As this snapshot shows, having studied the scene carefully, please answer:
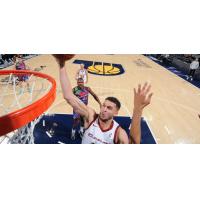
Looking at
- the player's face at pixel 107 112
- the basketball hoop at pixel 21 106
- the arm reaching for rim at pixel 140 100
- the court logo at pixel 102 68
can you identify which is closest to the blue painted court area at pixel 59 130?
the basketball hoop at pixel 21 106

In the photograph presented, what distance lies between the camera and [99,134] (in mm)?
3447

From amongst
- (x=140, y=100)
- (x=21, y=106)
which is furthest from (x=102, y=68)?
(x=140, y=100)

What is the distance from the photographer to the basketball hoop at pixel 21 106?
2062 millimetres

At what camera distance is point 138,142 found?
3.82 meters

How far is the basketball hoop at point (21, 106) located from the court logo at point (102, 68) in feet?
8.13

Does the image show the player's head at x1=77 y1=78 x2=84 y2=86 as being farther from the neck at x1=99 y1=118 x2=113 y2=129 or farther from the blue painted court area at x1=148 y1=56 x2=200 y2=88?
the blue painted court area at x1=148 y1=56 x2=200 y2=88

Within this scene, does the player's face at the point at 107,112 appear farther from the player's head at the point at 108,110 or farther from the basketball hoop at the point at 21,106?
the basketball hoop at the point at 21,106

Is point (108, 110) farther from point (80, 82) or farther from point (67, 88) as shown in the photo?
point (80, 82)

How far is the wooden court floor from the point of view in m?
4.48

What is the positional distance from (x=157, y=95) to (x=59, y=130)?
10.7 ft
